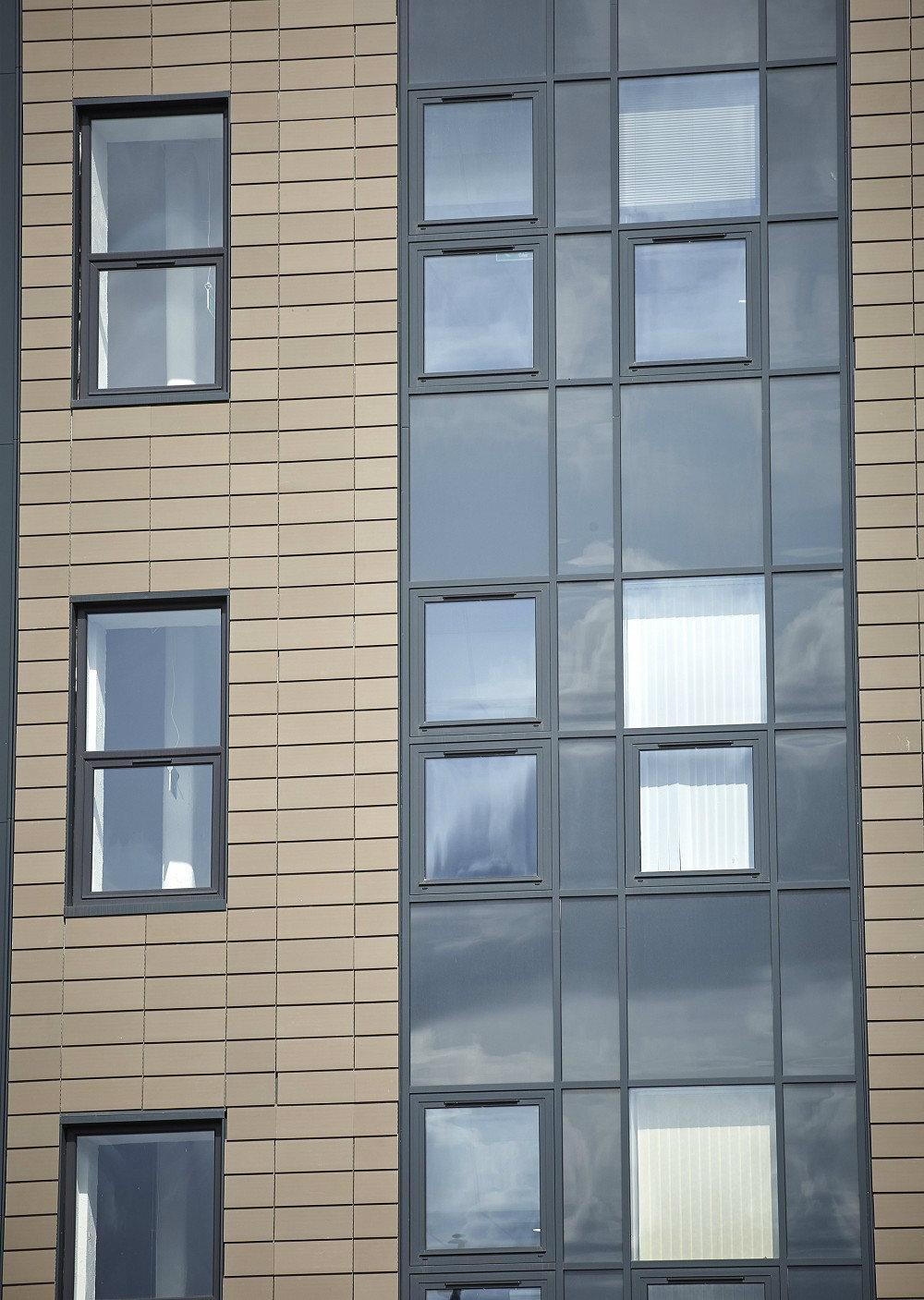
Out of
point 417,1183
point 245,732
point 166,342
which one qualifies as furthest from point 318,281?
point 417,1183

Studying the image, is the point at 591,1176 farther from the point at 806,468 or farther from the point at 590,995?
the point at 806,468

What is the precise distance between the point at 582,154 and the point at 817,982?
6.08m

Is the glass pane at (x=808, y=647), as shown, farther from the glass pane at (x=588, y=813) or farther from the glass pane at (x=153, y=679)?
the glass pane at (x=153, y=679)

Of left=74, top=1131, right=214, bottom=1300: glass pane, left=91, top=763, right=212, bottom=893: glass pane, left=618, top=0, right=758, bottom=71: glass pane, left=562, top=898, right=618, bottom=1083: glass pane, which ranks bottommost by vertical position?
left=74, top=1131, right=214, bottom=1300: glass pane

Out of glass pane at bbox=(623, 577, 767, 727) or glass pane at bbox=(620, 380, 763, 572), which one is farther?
glass pane at bbox=(620, 380, 763, 572)

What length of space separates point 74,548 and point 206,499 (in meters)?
1.01

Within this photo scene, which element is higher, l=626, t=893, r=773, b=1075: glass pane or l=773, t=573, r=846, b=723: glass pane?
l=773, t=573, r=846, b=723: glass pane

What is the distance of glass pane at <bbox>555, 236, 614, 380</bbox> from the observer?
1182 cm

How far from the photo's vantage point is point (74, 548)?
1188cm

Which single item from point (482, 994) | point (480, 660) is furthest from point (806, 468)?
point (482, 994)

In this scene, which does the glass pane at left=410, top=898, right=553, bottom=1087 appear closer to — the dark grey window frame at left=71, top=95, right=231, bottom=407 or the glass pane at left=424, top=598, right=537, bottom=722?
the glass pane at left=424, top=598, right=537, bottom=722

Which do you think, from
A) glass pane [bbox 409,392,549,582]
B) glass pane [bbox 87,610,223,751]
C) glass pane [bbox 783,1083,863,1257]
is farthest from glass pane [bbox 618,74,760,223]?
glass pane [bbox 783,1083,863,1257]

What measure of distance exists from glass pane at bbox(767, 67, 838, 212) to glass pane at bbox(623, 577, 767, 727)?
2.79m

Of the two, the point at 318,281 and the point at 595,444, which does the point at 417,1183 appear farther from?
the point at 318,281
